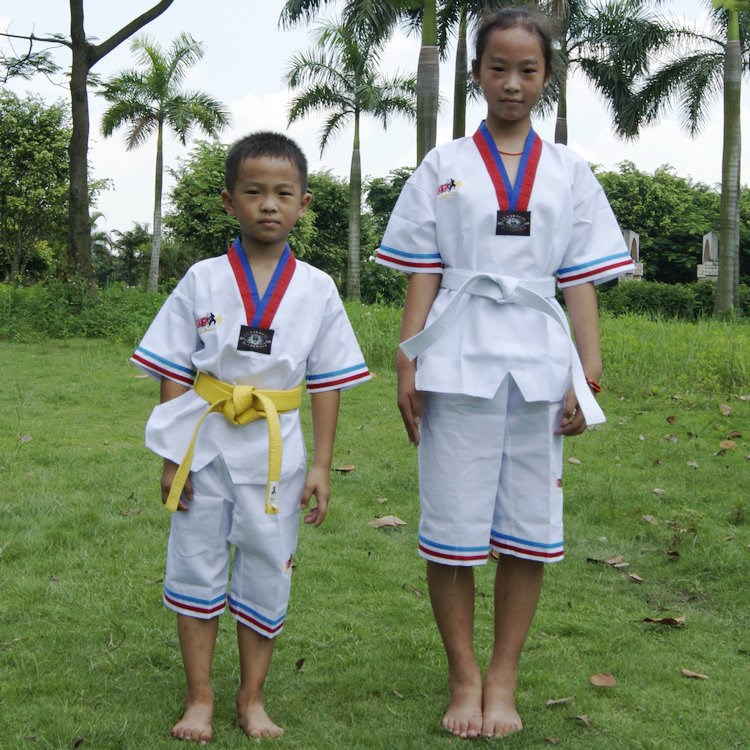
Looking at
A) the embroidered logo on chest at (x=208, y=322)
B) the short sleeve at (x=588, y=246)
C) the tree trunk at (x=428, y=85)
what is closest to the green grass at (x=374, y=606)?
the embroidered logo on chest at (x=208, y=322)

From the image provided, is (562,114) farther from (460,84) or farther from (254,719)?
(254,719)

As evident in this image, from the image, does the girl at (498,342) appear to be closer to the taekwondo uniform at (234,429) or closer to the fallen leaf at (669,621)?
the taekwondo uniform at (234,429)

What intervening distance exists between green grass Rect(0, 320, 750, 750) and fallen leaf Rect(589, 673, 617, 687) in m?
0.02

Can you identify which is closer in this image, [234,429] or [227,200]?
[234,429]

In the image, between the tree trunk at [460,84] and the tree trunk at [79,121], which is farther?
Answer: the tree trunk at [460,84]

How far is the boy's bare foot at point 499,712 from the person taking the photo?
9.34ft

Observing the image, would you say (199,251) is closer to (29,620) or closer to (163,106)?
(163,106)

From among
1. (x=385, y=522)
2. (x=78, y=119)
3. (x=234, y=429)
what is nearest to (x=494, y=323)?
(x=234, y=429)

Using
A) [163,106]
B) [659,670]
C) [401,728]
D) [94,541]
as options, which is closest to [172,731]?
[401,728]

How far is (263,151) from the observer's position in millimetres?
2770

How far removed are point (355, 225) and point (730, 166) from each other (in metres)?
12.1

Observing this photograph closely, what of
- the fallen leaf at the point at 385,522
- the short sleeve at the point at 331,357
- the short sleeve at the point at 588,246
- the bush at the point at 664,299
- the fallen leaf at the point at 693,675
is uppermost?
the bush at the point at 664,299

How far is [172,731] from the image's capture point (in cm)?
278

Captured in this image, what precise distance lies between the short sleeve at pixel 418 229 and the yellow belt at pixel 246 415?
553 mm
